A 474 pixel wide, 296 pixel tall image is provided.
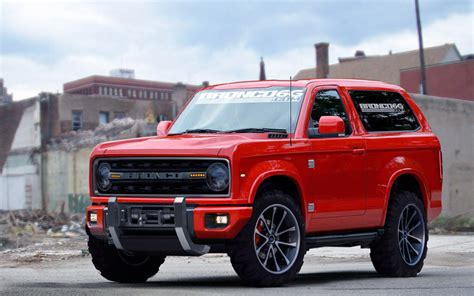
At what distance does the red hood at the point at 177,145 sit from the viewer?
8.91 m

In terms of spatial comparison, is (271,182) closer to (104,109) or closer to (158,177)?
(158,177)

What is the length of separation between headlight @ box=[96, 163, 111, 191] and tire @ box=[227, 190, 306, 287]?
1.46 metres

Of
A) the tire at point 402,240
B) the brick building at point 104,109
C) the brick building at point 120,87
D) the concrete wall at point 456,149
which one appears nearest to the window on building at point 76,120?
the brick building at point 104,109

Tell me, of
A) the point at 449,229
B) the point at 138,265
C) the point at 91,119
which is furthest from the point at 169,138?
the point at 91,119

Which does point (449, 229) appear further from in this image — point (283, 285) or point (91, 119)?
point (91, 119)

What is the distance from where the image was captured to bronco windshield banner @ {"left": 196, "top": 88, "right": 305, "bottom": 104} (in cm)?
1019

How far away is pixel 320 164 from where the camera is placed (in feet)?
32.3

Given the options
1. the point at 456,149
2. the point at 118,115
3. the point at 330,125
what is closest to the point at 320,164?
the point at 330,125

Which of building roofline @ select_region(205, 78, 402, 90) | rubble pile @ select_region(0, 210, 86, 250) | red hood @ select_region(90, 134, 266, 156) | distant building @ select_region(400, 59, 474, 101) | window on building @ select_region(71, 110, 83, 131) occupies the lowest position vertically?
rubble pile @ select_region(0, 210, 86, 250)

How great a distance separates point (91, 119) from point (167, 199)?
60.4 meters

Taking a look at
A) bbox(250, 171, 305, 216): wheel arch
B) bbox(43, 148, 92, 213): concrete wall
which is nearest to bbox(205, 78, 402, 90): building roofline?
bbox(250, 171, 305, 216): wheel arch

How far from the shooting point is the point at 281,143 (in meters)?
9.40

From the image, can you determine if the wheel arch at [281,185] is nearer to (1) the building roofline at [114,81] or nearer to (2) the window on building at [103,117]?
(2) the window on building at [103,117]

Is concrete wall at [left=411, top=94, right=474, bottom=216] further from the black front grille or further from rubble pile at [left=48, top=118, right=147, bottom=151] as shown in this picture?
the black front grille
